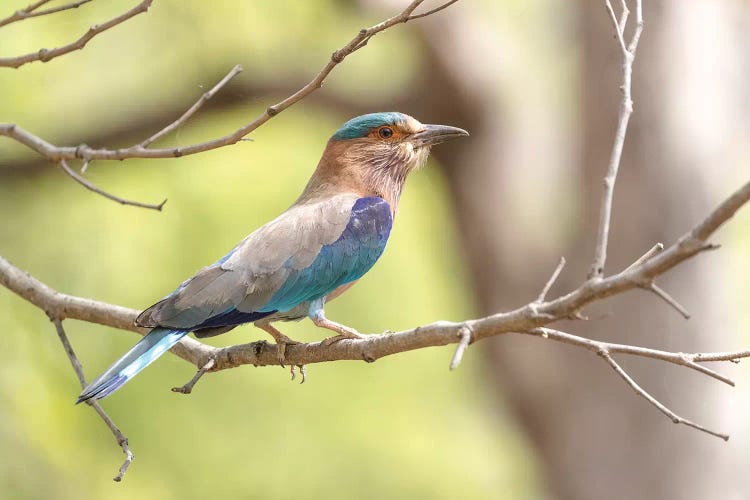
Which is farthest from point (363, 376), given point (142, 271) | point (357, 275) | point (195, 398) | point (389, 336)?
point (389, 336)

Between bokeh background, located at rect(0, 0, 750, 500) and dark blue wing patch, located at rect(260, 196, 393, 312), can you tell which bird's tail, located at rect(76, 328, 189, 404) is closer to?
dark blue wing patch, located at rect(260, 196, 393, 312)

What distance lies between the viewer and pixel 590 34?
352 inches

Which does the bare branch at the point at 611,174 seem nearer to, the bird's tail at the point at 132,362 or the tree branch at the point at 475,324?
the tree branch at the point at 475,324

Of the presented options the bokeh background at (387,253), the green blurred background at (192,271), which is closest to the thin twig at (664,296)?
the bokeh background at (387,253)

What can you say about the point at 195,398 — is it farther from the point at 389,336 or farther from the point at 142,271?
the point at 389,336

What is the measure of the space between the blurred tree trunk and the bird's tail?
4.88 metres

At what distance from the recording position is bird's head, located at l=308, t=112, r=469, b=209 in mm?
4824

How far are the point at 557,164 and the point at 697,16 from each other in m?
2.06

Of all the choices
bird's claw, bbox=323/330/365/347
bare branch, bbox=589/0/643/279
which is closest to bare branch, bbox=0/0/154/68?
bird's claw, bbox=323/330/365/347

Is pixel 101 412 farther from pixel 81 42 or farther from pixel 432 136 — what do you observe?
pixel 432 136

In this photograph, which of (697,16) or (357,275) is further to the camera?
(697,16)

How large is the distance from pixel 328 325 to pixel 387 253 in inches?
256

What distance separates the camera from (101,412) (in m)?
3.47

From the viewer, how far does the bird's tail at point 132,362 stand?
11.0 feet
